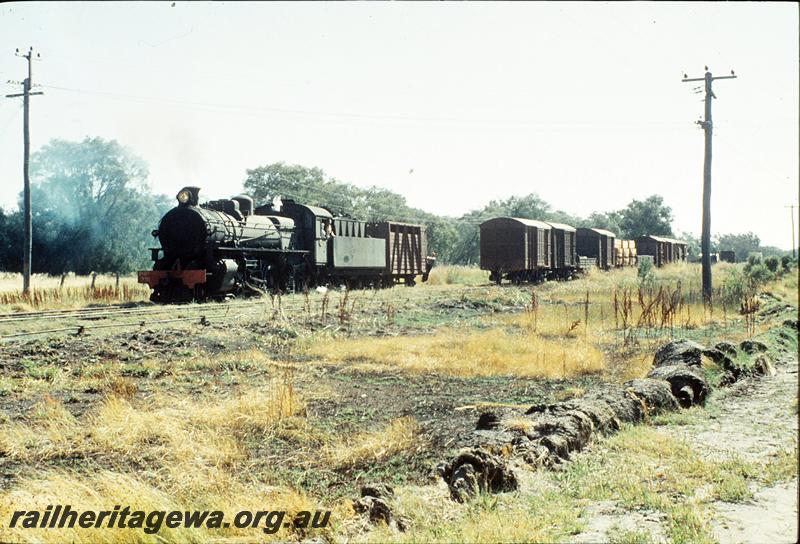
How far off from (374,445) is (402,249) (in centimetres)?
2565

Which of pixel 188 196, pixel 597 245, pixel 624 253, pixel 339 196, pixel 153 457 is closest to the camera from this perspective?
pixel 153 457

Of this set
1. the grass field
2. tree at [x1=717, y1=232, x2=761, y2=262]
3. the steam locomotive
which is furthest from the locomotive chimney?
tree at [x1=717, y1=232, x2=761, y2=262]

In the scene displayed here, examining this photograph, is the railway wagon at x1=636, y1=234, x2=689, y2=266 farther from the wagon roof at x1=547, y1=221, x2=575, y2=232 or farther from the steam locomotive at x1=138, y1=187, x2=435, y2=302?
the steam locomotive at x1=138, y1=187, x2=435, y2=302

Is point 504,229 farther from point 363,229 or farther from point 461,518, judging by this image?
point 461,518

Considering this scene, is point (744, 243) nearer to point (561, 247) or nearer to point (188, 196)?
→ point (188, 196)

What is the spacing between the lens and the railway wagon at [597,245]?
64.7 feet

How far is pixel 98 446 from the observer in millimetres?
5371

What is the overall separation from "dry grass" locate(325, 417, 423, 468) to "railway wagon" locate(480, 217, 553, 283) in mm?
21694

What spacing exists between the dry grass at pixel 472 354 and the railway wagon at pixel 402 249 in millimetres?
16669

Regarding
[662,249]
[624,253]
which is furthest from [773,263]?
[662,249]

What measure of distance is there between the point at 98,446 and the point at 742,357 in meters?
7.98

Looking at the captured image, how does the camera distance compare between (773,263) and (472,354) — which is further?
(472,354)

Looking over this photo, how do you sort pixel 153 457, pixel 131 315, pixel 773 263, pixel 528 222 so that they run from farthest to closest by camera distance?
pixel 528 222 < pixel 131 315 < pixel 773 263 < pixel 153 457

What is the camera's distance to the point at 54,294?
12.7 meters
